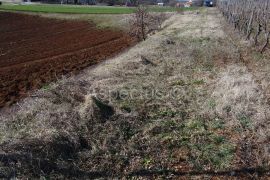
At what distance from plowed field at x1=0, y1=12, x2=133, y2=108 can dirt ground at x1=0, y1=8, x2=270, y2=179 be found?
326 centimetres

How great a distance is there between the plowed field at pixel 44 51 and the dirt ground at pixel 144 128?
326 cm

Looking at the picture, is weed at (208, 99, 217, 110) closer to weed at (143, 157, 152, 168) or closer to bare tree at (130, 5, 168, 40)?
weed at (143, 157, 152, 168)

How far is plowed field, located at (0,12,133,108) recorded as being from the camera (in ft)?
54.2

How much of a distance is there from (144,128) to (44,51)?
15319mm

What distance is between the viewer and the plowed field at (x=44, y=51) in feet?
54.2

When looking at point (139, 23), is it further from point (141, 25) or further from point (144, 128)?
point (144, 128)

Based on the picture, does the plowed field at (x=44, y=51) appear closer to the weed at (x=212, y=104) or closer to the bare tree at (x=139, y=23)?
the bare tree at (x=139, y=23)

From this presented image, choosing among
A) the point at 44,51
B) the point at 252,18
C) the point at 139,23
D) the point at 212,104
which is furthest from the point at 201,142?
the point at 139,23

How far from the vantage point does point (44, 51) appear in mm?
23844

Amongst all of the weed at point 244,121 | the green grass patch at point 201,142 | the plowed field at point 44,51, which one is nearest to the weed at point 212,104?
the green grass patch at point 201,142

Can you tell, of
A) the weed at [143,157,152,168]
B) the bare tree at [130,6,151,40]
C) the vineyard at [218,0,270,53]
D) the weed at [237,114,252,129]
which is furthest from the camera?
the bare tree at [130,6,151,40]

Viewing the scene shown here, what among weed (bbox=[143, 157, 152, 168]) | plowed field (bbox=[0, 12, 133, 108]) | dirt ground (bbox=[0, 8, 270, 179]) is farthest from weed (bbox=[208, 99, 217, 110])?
plowed field (bbox=[0, 12, 133, 108])

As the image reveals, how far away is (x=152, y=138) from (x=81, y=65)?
36.3 ft

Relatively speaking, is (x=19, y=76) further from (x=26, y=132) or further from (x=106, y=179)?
(x=106, y=179)
